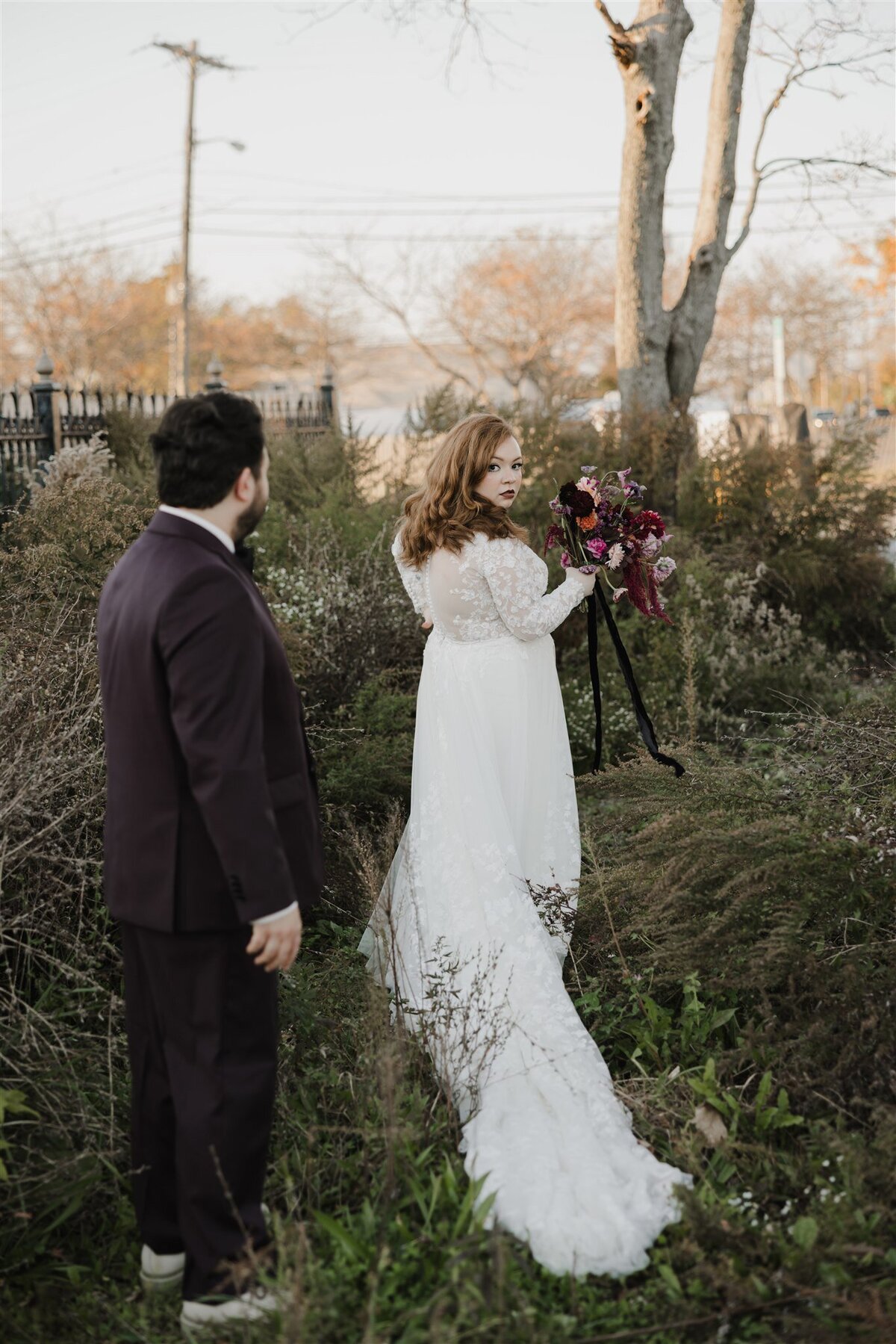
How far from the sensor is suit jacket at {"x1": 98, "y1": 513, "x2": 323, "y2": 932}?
2.45 meters

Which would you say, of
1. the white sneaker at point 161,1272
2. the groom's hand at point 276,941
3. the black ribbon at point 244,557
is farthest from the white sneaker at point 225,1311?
the black ribbon at point 244,557

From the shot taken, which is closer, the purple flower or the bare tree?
the purple flower

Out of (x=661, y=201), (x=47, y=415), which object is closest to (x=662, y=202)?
(x=661, y=201)

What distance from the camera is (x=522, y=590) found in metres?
4.32

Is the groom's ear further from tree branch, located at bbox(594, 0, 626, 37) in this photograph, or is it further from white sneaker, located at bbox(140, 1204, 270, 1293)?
tree branch, located at bbox(594, 0, 626, 37)

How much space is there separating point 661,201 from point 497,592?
6677 mm

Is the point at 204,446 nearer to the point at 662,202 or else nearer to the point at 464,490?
the point at 464,490

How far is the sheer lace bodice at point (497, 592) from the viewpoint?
430cm

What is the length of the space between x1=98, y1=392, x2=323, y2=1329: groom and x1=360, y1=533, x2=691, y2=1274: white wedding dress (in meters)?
0.84

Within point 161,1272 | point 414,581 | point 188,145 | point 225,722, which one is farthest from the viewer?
point 188,145

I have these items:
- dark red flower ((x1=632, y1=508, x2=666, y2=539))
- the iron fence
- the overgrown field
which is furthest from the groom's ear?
the iron fence

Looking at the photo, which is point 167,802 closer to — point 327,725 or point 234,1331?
point 234,1331

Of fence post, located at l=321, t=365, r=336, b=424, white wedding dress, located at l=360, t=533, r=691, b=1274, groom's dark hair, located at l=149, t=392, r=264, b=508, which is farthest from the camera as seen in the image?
fence post, located at l=321, t=365, r=336, b=424

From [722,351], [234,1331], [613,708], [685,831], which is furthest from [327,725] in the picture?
[722,351]
